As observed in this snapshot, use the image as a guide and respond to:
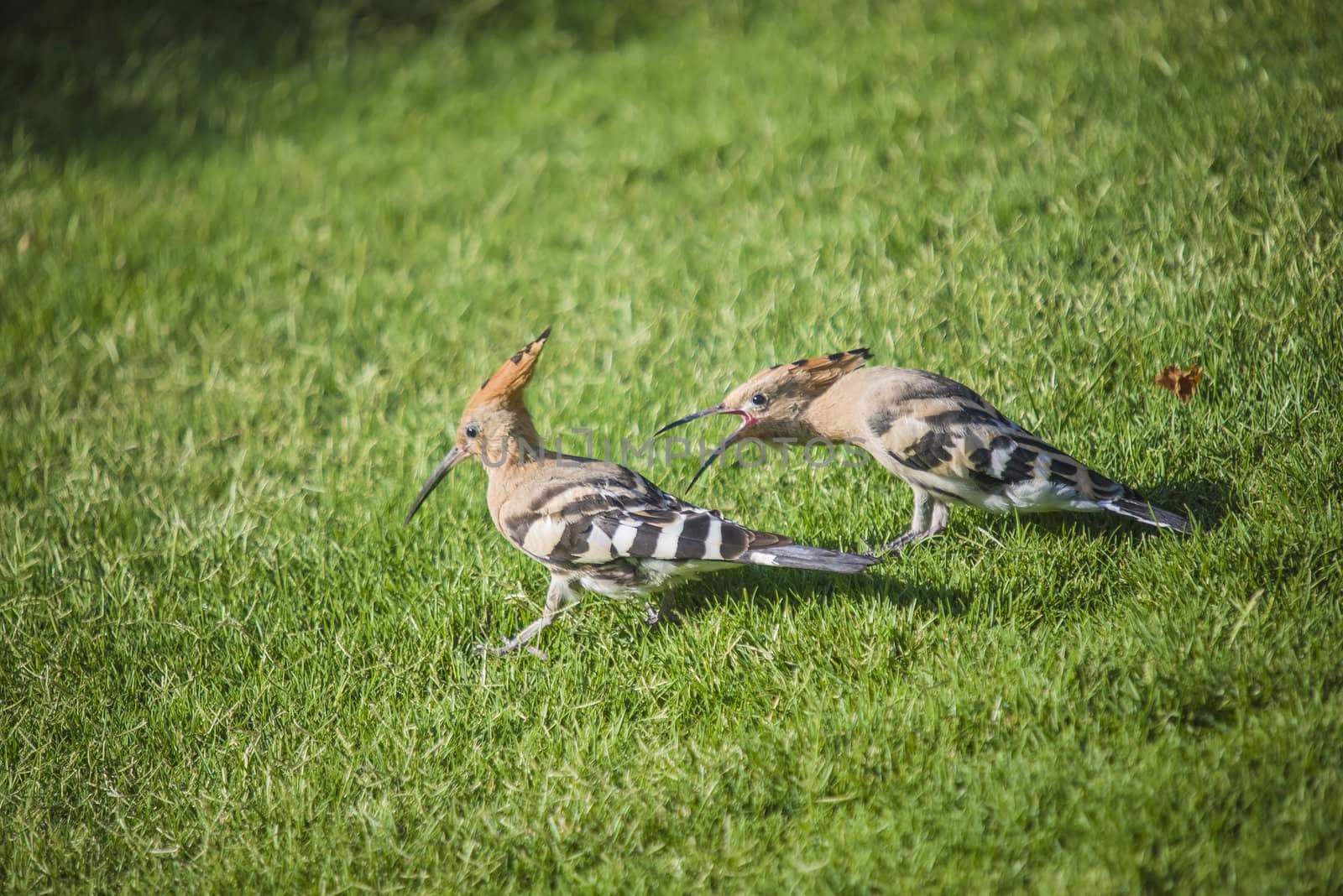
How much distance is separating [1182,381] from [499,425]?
2.75 m

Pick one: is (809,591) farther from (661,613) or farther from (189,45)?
(189,45)

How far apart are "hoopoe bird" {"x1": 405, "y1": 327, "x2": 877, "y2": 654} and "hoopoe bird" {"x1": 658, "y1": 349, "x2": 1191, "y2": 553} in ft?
1.62

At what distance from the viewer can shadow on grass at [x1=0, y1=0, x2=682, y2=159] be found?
9117 millimetres

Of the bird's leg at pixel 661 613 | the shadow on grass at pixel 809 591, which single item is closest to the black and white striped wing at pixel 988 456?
the shadow on grass at pixel 809 591

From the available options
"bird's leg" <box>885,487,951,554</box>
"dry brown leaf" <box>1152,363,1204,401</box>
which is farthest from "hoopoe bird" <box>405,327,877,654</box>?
"dry brown leaf" <box>1152,363,1204,401</box>

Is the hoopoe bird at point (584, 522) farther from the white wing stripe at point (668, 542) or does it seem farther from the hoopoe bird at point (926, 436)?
the hoopoe bird at point (926, 436)

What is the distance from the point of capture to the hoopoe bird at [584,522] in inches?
141

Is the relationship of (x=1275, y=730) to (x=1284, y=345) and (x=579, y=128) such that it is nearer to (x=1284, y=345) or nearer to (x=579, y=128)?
(x=1284, y=345)

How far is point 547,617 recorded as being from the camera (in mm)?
4023

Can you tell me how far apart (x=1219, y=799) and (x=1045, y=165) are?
413 centimetres

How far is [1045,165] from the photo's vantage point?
5.96 metres

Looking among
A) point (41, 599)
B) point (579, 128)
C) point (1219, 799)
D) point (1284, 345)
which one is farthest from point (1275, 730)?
point (579, 128)

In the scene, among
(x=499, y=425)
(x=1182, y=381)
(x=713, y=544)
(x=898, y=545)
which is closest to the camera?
(x=713, y=544)

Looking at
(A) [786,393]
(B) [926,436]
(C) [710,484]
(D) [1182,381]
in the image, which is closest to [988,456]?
(B) [926,436]
